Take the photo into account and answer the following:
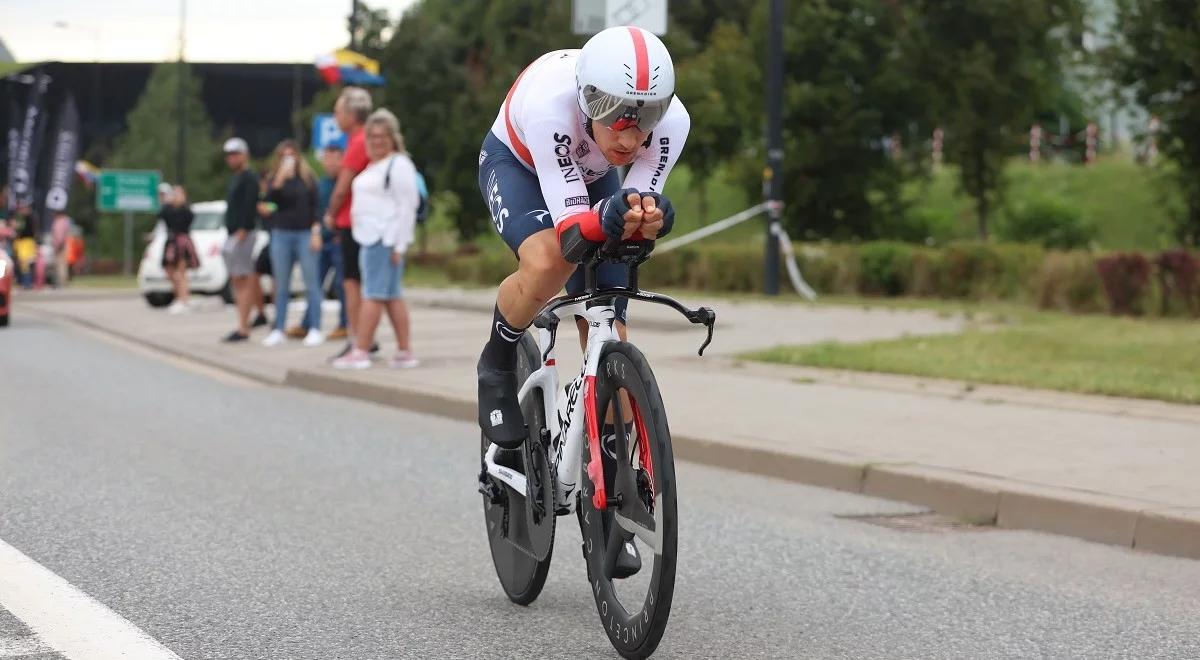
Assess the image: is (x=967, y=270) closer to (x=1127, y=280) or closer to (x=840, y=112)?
(x=1127, y=280)

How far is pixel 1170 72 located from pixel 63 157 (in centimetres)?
3203

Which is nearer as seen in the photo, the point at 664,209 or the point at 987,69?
the point at 664,209

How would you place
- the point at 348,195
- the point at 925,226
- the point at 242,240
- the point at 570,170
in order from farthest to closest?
the point at 925,226 < the point at 242,240 < the point at 348,195 < the point at 570,170

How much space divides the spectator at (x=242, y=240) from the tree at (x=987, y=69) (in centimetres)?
1507

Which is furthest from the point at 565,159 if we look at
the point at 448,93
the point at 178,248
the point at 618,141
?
the point at 448,93

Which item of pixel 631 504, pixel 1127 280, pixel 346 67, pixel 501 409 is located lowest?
pixel 631 504

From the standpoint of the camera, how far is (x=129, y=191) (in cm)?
4781

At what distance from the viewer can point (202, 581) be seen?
5621mm

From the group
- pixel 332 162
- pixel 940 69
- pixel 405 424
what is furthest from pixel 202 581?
pixel 940 69

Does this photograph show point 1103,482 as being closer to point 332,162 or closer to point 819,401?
point 819,401

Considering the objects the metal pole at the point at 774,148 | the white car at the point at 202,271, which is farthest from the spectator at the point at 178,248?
the metal pole at the point at 774,148

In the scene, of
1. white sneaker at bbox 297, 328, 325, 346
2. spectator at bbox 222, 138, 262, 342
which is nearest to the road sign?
white sneaker at bbox 297, 328, 325, 346

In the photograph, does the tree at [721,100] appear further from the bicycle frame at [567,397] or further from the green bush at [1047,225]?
the bicycle frame at [567,397]

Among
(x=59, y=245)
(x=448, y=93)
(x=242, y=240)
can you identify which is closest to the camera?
(x=242, y=240)
